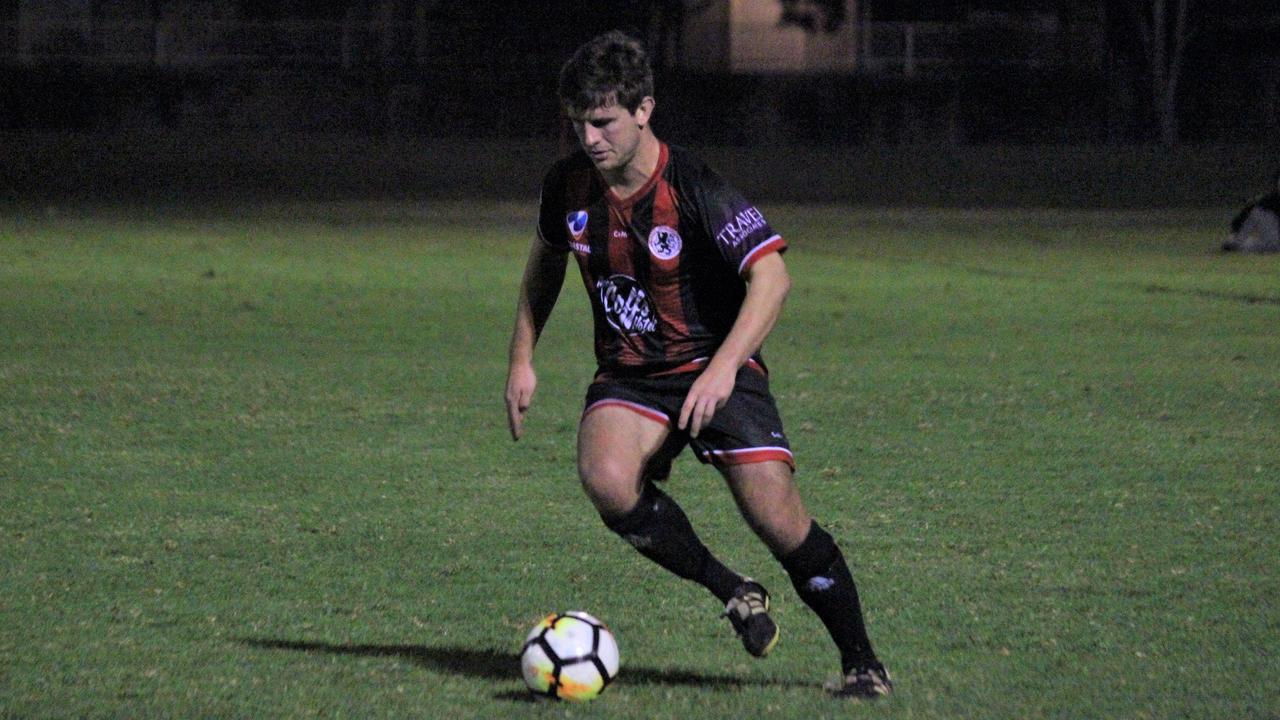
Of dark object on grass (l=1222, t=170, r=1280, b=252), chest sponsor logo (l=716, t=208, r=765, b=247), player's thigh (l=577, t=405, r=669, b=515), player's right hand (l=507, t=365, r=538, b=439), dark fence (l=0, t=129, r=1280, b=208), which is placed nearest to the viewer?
chest sponsor logo (l=716, t=208, r=765, b=247)

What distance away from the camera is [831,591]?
4750 millimetres

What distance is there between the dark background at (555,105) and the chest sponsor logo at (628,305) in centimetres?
2919

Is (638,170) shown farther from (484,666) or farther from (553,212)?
(484,666)

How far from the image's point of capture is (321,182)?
34875 millimetres

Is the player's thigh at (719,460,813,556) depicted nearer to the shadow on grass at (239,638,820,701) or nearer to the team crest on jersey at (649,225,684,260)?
the shadow on grass at (239,638,820,701)

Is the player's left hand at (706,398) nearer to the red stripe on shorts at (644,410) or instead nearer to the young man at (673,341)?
the young man at (673,341)

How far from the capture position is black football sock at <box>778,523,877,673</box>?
186 inches

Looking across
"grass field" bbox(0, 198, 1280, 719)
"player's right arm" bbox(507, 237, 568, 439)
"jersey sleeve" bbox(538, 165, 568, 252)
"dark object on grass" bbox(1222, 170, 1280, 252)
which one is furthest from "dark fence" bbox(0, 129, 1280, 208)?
"jersey sleeve" bbox(538, 165, 568, 252)

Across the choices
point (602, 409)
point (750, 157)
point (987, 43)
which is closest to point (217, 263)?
point (602, 409)

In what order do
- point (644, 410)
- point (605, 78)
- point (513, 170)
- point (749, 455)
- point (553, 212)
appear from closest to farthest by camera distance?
point (605, 78), point (749, 455), point (644, 410), point (553, 212), point (513, 170)

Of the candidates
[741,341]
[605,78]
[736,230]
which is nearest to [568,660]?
[741,341]

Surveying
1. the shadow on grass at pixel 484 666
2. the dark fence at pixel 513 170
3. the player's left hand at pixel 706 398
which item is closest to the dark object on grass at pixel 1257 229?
the dark fence at pixel 513 170

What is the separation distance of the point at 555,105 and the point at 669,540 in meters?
35.3

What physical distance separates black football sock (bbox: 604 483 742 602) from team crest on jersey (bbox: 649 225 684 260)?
60 cm
